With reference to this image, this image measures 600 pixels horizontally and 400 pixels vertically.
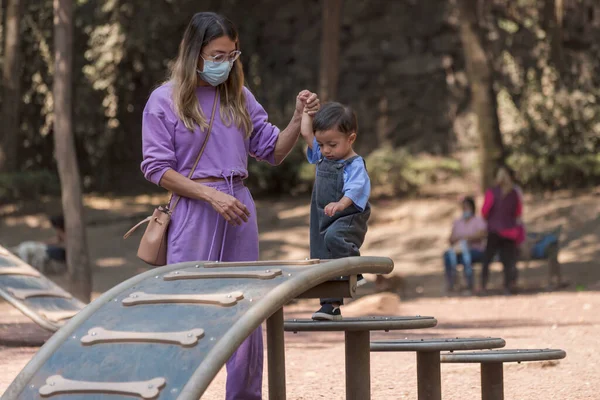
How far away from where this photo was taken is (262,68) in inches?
885

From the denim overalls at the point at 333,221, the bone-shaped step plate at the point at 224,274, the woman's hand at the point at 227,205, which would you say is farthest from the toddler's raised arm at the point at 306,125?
the bone-shaped step plate at the point at 224,274

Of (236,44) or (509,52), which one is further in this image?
(509,52)

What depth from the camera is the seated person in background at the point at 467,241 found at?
13.9 metres

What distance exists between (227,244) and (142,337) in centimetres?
102

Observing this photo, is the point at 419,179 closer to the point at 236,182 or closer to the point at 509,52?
the point at 509,52

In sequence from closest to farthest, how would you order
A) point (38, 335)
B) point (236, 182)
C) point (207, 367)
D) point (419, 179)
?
point (207, 367) < point (236, 182) < point (38, 335) < point (419, 179)

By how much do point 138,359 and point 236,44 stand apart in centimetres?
165

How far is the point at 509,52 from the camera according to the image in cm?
2064

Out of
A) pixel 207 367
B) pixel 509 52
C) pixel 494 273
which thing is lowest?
pixel 207 367

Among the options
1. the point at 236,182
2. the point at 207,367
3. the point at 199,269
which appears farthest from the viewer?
the point at 236,182

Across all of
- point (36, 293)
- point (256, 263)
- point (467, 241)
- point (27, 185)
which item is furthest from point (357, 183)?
point (27, 185)

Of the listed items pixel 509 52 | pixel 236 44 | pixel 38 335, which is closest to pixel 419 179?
pixel 509 52

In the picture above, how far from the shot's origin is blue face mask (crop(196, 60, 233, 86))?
14.6 feet

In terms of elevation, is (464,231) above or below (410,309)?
above
